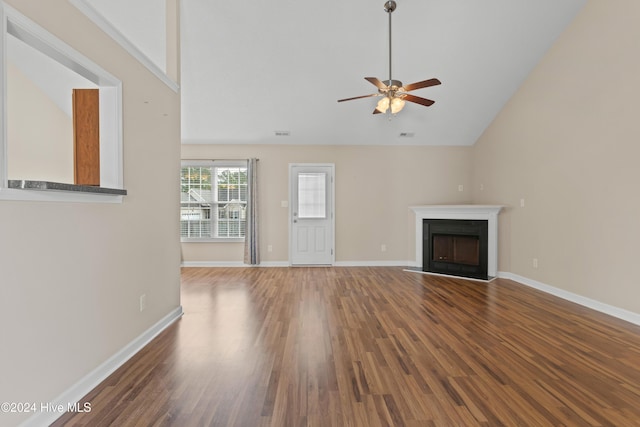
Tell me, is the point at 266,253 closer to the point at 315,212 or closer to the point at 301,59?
the point at 315,212

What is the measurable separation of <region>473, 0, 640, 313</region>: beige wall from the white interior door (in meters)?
3.15

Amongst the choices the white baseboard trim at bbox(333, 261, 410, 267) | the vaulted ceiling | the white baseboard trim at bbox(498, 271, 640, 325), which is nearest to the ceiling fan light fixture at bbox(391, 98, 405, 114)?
the vaulted ceiling

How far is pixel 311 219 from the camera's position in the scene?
19.9 ft

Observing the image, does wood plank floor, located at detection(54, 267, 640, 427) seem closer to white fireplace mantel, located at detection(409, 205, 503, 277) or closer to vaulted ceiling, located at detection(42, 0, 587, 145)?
white fireplace mantel, located at detection(409, 205, 503, 277)

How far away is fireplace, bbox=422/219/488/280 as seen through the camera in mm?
5016

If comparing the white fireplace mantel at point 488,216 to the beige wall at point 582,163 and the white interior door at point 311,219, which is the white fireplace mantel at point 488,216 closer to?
the beige wall at point 582,163

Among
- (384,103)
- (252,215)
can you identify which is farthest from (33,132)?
(384,103)

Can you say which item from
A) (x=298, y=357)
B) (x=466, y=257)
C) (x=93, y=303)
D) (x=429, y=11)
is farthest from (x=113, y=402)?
(x=466, y=257)

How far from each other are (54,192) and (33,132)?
2347 millimetres

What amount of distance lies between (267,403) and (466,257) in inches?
180

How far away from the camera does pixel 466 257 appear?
207 inches

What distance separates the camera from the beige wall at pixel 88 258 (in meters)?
1.45

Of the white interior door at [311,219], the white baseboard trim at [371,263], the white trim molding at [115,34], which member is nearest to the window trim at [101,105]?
the white trim molding at [115,34]

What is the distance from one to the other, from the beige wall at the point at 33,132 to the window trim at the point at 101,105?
1680 mm
